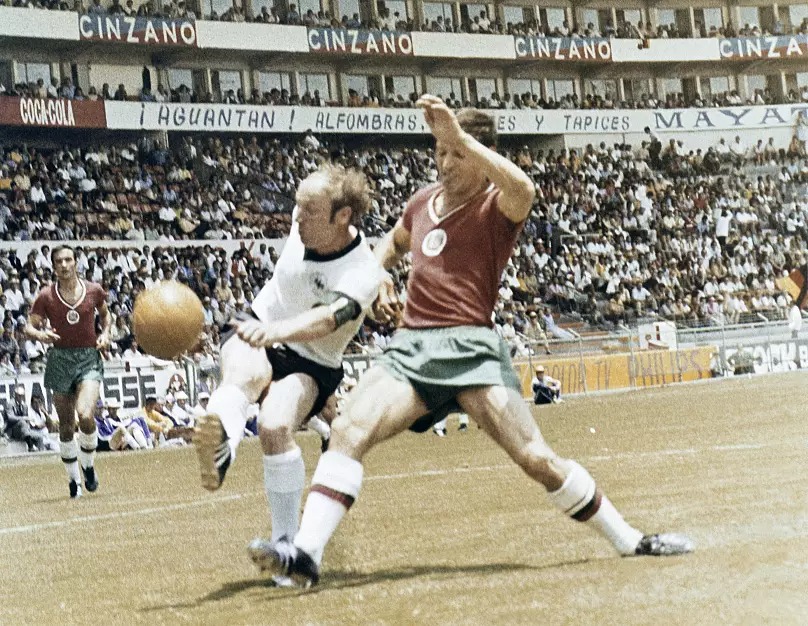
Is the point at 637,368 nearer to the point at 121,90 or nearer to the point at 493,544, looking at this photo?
the point at 121,90

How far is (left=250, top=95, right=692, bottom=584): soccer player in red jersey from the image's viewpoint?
17.4 feet

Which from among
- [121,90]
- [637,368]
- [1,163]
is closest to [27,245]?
[1,163]

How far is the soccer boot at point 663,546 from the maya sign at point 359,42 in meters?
35.0

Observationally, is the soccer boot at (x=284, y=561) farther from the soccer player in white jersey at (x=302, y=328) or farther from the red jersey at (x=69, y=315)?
the red jersey at (x=69, y=315)

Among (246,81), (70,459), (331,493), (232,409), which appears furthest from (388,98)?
(331,493)

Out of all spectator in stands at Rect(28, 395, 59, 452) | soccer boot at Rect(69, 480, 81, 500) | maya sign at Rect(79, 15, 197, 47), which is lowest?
spectator in stands at Rect(28, 395, 59, 452)

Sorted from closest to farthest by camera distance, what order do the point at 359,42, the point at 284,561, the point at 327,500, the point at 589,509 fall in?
the point at 284,561, the point at 327,500, the point at 589,509, the point at 359,42

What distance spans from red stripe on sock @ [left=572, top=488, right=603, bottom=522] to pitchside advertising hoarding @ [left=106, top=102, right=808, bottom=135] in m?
22.5

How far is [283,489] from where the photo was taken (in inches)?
237

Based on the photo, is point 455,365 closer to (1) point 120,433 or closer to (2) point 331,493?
(2) point 331,493

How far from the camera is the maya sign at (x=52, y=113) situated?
3170 cm

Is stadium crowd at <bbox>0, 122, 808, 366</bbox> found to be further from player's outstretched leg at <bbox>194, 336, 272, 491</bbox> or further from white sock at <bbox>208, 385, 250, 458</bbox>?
white sock at <bbox>208, 385, 250, 458</bbox>

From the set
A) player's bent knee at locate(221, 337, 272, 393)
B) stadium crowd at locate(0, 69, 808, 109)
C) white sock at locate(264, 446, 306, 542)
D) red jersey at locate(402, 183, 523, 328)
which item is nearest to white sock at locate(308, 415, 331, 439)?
player's bent knee at locate(221, 337, 272, 393)

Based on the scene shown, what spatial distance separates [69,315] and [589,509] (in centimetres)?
737
